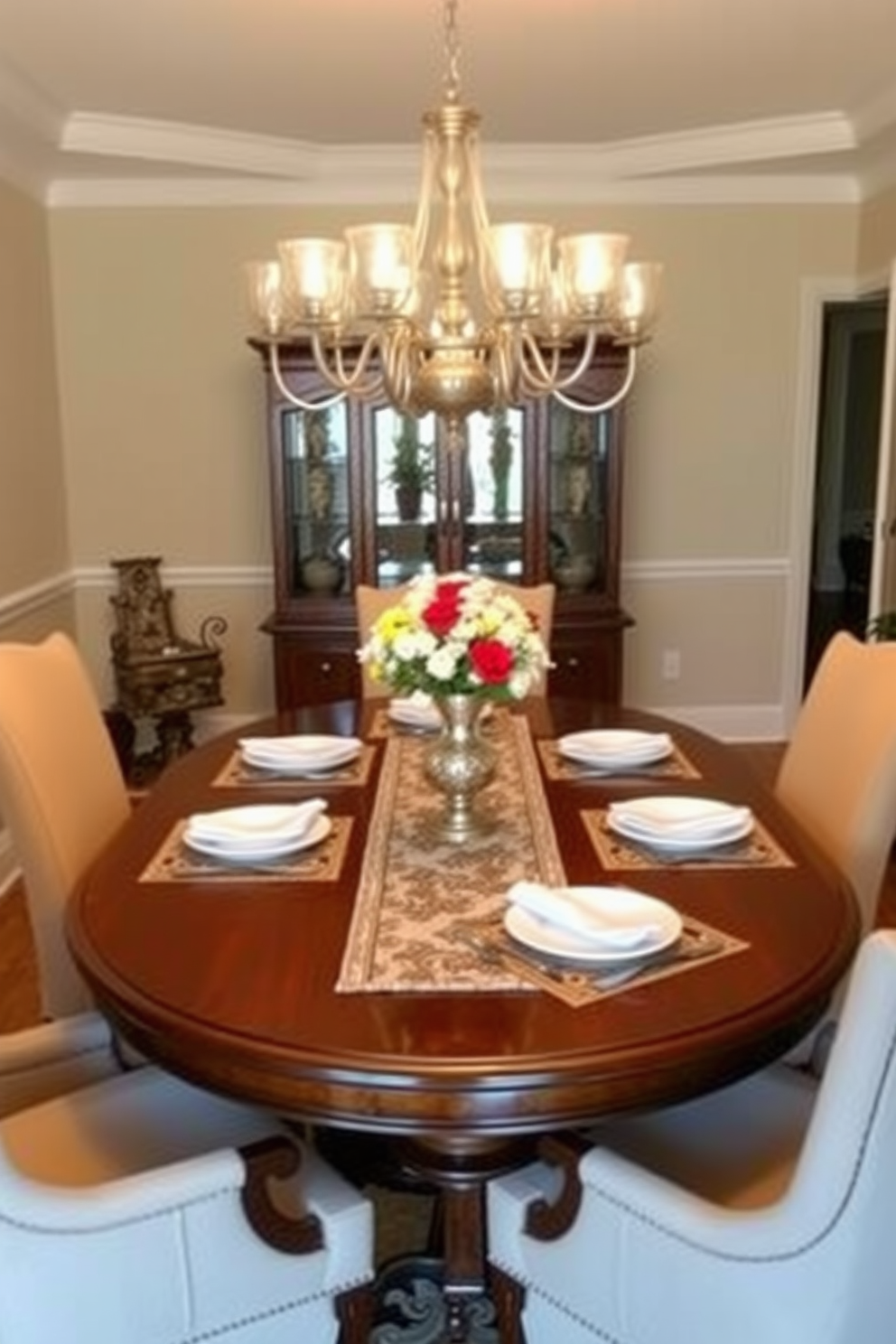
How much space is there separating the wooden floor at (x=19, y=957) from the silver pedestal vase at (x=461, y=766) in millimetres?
1285

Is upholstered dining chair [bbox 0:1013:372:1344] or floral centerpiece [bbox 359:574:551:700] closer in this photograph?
upholstered dining chair [bbox 0:1013:372:1344]

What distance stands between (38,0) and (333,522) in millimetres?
2126

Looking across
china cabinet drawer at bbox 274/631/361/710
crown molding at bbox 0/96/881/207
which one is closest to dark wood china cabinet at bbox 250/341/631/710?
china cabinet drawer at bbox 274/631/361/710

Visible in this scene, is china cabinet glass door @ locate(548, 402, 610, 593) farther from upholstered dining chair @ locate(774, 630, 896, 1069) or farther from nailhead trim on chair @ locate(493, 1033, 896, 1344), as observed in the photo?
nailhead trim on chair @ locate(493, 1033, 896, 1344)

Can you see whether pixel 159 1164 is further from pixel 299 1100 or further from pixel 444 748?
pixel 444 748

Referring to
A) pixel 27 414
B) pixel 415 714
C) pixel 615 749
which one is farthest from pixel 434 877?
pixel 27 414

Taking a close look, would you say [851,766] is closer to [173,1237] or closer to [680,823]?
[680,823]

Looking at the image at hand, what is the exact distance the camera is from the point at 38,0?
2.89 meters

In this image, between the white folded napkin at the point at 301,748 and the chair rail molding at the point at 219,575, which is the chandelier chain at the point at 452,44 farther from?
the chair rail molding at the point at 219,575

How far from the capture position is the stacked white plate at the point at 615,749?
234cm

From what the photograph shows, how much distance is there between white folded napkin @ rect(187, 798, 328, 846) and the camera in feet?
6.09

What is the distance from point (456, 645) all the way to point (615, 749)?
25.3 inches

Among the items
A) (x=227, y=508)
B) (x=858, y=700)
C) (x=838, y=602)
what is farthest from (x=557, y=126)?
(x=838, y=602)

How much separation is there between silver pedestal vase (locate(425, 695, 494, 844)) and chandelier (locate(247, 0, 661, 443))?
2.63 ft
